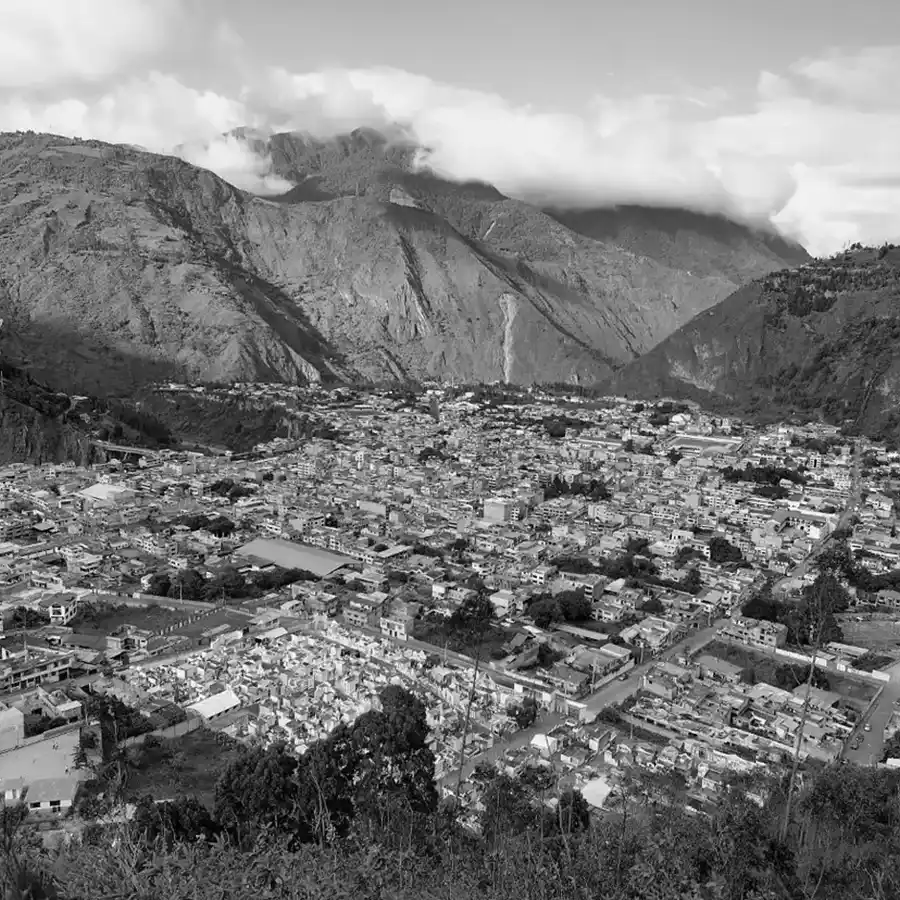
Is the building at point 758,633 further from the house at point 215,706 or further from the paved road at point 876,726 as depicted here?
the house at point 215,706

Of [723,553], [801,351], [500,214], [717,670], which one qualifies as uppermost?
[500,214]

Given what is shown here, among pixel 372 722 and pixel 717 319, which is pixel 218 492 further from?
pixel 717 319

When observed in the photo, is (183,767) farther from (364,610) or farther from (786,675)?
(786,675)

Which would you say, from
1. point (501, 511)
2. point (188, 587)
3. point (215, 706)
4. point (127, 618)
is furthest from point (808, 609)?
point (127, 618)

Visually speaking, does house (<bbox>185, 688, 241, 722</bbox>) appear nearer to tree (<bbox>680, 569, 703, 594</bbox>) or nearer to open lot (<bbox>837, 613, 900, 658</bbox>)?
tree (<bbox>680, 569, 703, 594</bbox>)

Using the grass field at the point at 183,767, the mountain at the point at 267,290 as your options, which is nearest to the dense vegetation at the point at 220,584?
the grass field at the point at 183,767

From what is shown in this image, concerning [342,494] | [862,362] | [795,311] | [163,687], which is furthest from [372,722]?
[795,311]
